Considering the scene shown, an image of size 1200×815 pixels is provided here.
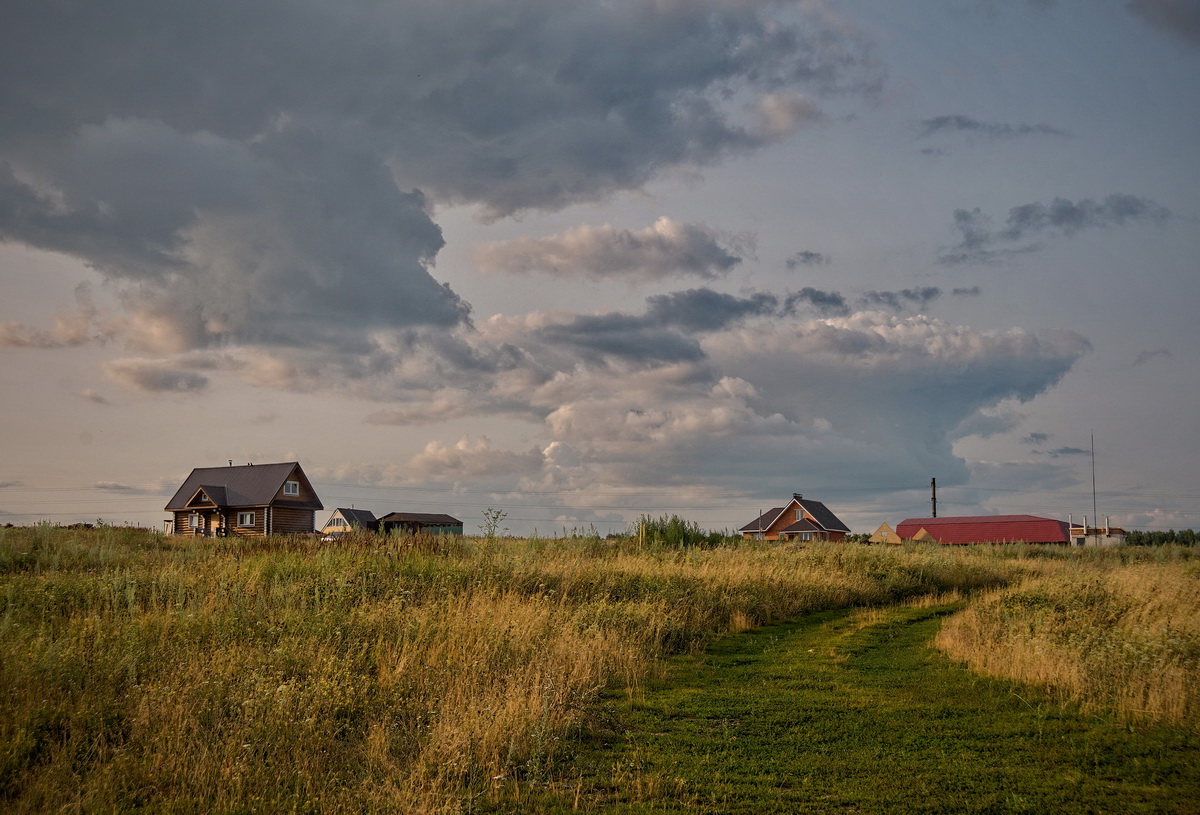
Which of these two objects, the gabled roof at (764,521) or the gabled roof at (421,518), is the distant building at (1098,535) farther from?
the gabled roof at (421,518)

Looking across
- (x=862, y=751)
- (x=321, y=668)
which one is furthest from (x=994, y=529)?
(x=321, y=668)

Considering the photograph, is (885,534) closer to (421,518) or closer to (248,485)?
(421,518)

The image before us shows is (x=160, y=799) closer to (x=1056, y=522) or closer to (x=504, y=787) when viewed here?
(x=504, y=787)

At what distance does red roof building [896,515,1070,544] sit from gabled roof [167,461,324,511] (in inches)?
1842

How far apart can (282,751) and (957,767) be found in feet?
19.2

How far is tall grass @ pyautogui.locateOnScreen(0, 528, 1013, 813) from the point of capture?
596 centimetres

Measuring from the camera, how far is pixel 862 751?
7258mm

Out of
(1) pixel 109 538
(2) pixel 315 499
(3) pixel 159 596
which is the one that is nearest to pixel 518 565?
(3) pixel 159 596

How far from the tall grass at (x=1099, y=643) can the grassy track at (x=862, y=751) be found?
1.56 ft

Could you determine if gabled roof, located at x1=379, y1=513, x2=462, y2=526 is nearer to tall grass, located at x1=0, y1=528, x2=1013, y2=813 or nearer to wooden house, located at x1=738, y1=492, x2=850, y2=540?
wooden house, located at x1=738, y1=492, x2=850, y2=540

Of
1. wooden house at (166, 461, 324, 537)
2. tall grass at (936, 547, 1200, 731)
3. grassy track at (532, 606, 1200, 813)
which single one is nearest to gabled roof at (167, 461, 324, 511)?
wooden house at (166, 461, 324, 537)

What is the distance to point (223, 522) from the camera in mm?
50812

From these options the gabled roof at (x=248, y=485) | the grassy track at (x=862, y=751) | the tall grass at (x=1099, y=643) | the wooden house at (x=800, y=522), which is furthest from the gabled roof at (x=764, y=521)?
the grassy track at (x=862, y=751)

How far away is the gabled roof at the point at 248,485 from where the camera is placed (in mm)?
49625
